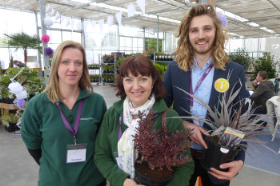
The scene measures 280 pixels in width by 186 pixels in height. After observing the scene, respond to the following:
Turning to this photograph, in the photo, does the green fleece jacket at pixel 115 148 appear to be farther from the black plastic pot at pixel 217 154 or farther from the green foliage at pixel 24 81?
the green foliage at pixel 24 81

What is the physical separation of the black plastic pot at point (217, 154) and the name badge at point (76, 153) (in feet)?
2.39

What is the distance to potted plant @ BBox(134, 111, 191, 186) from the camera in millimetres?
799

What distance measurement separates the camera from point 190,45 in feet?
4.12

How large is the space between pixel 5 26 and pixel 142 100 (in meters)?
12.9

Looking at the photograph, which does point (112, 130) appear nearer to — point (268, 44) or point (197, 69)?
point (197, 69)

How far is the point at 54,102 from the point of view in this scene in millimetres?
1279

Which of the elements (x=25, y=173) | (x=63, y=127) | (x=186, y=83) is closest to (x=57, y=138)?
(x=63, y=127)

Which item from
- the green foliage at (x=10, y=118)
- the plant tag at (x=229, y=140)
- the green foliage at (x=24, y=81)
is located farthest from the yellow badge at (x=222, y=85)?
the green foliage at (x=10, y=118)

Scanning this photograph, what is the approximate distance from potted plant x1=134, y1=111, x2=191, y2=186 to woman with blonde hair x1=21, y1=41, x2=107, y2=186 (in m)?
0.55

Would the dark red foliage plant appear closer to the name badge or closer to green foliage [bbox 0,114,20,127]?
Answer: the name badge

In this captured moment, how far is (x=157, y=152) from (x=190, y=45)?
2.36 feet

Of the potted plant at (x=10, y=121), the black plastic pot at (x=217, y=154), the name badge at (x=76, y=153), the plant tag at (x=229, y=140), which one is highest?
the plant tag at (x=229, y=140)

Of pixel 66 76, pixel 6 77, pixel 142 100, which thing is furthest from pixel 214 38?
pixel 6 77

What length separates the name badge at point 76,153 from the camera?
4.15 ft
